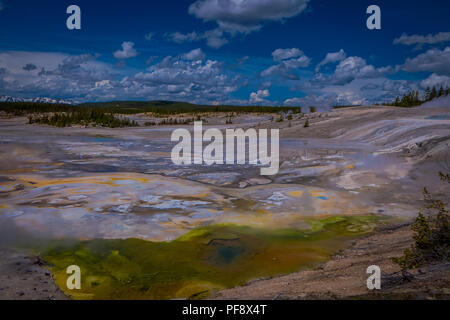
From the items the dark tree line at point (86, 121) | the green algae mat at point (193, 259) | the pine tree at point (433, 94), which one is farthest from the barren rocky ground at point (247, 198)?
the dark tree line at point (86, 121)

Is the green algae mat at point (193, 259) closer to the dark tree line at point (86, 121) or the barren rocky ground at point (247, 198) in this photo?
the barren rocky ground at point (247, 198)

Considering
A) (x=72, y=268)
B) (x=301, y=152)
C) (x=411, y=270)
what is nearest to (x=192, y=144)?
(x=301, y=152)

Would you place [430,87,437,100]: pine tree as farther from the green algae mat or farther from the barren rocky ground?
the green algae mat

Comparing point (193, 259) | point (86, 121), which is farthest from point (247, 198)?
point (86, 121)

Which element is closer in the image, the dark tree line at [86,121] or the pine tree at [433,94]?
the pine tree at [433,94]

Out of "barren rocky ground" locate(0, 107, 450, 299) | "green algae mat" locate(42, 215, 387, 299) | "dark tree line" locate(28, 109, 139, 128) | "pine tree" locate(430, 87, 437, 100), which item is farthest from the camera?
"dark tree line" locate(28, 109, 139, 128)

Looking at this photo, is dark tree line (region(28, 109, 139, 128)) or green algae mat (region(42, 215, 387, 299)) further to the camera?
dark tree line (region(28, 109, 139, 128))

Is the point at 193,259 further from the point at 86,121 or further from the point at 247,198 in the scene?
the point at 86,121

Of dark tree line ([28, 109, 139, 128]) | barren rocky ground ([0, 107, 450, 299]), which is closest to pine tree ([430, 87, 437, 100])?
barren rocky ground ([0, 107, 450, 299])
